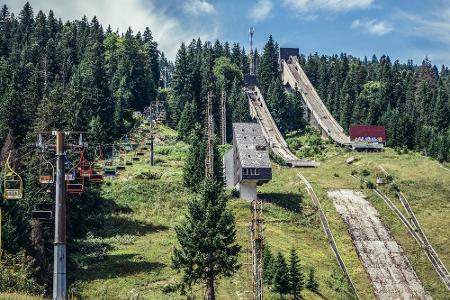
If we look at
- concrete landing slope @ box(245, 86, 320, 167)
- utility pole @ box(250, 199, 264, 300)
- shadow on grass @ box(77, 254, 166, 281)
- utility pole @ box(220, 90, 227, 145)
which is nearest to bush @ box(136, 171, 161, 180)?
utility pole @ box(220, 90, 227, 145)

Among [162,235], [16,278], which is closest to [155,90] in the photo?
[162,235]

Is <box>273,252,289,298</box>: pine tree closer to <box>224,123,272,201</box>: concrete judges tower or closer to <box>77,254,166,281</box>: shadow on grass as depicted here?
<box>77,254,166,281</box>: shadow on grass

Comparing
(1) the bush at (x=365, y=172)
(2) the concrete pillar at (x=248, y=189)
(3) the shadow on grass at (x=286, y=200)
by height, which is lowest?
(3) the shadow on grass at (x=286, y=200)

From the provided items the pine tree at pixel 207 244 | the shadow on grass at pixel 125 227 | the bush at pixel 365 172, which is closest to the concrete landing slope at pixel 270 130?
the bush at pixel 365 172

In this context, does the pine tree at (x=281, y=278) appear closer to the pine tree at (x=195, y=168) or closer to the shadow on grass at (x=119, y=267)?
the shadow on grass at (x=119, y=267)

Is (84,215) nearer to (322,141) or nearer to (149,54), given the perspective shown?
(322,141)
